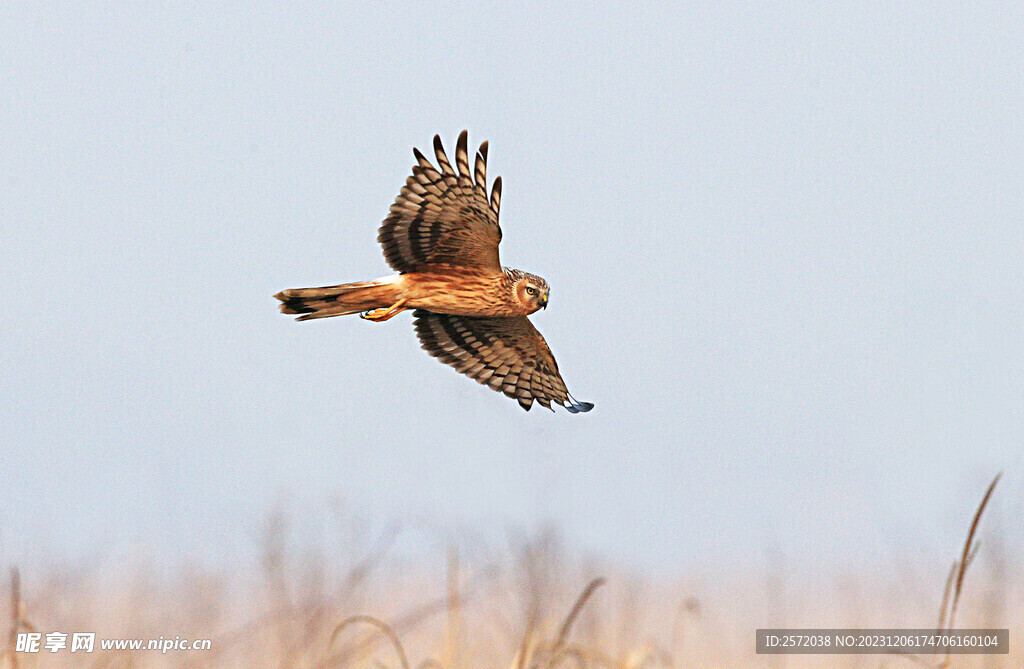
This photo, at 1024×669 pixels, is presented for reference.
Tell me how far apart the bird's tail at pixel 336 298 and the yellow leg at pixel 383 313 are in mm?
93

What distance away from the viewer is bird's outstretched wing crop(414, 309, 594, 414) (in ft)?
22.0

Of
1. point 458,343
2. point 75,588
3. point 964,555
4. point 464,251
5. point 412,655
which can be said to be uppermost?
point 464,251

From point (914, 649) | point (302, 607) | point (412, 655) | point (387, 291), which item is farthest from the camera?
point (412, 655)

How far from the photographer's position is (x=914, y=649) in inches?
169

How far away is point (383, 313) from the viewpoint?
5137 mm

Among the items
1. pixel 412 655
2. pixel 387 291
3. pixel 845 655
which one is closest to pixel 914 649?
pixel 845 655

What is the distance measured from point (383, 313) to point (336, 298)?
1.11 feet

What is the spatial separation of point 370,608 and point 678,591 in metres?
3.02

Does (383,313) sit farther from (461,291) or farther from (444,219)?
(444,219)

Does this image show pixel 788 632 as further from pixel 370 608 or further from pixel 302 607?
pixel 370 608

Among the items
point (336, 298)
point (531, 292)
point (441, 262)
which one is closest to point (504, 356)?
point (531, 292)

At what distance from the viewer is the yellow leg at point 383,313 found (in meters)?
5.12

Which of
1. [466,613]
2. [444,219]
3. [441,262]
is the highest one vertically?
[444,219]

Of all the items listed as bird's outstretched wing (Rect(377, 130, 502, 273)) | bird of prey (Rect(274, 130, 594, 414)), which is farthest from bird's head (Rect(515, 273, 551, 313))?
bird's outstretched wing (Rect(377, 130, 502, 273))
